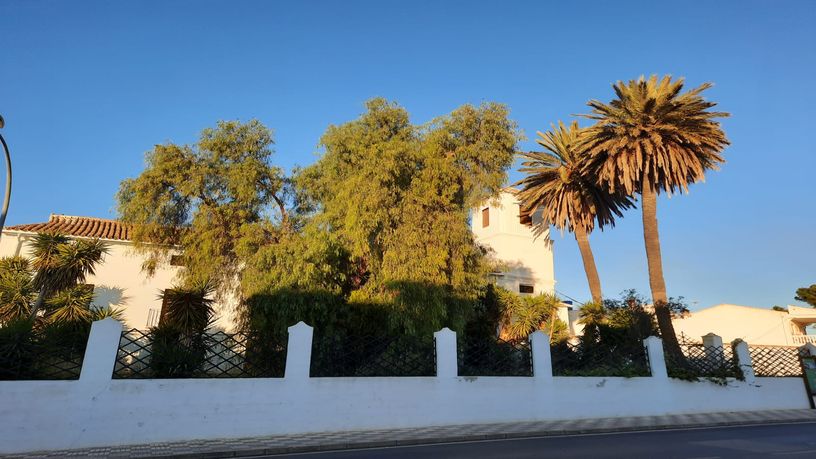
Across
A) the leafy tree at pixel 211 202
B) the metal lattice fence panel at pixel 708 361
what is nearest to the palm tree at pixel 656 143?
the metal lattice fence panel at pixel 708 361

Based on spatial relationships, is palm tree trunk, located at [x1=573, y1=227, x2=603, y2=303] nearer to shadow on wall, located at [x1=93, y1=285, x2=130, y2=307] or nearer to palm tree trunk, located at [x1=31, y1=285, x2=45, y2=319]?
shadow on wall, located at [x1=93, y1=285, x2=130, y2=307]

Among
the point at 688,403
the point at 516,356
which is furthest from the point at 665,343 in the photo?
the point at 516,356

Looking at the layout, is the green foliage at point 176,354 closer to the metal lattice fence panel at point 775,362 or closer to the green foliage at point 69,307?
the green foliage at point 69,307

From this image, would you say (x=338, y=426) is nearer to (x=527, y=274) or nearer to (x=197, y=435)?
(x=197, y=435)

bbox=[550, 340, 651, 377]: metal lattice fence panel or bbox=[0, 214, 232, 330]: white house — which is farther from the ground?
bbox=[0, 214, 232, 330]: white house

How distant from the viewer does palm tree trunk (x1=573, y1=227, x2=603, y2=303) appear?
22.8 meters

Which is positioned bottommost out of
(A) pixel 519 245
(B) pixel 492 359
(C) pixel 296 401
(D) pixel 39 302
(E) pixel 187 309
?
(C) pixel 296 401

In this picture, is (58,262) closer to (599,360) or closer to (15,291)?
(15,291)

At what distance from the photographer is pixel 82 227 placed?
20.2 meters

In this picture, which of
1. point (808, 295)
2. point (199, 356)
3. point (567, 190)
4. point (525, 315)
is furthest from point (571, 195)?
point (808, 295)

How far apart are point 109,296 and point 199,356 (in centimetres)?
1211

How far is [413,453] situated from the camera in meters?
7.46

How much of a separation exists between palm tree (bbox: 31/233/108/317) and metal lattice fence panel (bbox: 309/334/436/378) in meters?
10.7

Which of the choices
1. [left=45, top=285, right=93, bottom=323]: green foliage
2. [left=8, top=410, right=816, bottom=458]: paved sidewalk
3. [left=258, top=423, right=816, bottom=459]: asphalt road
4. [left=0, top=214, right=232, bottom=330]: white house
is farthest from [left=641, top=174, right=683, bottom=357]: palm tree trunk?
[left=45, top=285, right=93, bottom=323]: green foliage
